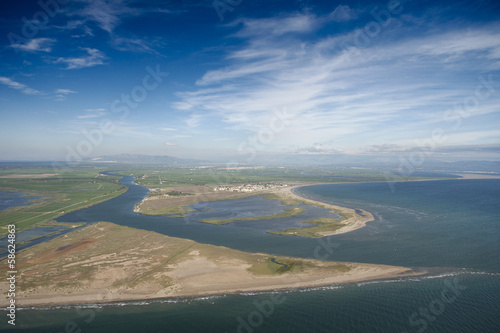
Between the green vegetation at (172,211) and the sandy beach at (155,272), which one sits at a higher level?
the sandy beach at (155,272)

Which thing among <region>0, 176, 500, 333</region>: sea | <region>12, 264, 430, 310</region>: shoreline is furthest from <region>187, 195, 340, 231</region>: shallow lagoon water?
<region>12, 264, 430, 310</region>: shoreline

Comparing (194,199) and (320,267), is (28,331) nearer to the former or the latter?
(320,267)

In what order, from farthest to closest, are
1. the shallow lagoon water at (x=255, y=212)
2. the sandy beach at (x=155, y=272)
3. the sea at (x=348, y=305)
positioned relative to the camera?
the shallow lagoon water at (x=255, y=212), the sandy beach at (x=155, y=272), the sea at (x=348, y=305)

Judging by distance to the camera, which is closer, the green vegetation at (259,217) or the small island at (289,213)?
the small island at (289,213)

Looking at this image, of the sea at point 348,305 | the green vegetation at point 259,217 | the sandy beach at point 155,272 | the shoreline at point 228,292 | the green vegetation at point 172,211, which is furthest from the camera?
the green vegetation at point 172,211

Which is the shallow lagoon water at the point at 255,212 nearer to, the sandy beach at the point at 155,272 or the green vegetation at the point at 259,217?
the green vegetation at the point at 259,217

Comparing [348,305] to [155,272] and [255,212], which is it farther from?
[255,212]

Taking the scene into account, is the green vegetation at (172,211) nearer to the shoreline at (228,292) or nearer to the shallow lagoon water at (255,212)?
the shallow lagoon water at (255,212)

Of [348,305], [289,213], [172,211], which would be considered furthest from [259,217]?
[348,305]

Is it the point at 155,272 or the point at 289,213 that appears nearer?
the point at 155,272

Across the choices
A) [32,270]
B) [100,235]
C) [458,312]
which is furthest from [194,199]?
[458,312]

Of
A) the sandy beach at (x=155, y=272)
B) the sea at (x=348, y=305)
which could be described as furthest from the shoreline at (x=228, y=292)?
the sea at (x=348, y=305)
